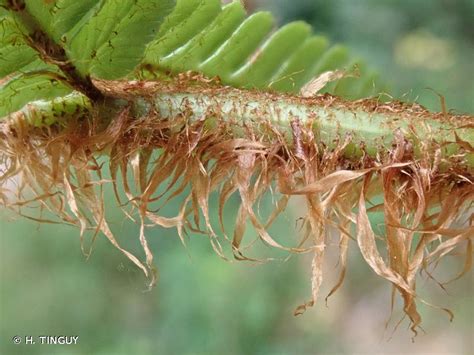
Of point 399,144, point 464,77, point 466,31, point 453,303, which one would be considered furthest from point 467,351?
point 399,144

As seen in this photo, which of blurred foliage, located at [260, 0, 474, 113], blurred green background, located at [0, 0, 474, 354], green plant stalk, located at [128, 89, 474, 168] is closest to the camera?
green plant stalk, located at [128, 89, 474, 168]

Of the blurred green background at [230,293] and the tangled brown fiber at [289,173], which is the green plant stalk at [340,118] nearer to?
the tangled brown fiber at [289,173]

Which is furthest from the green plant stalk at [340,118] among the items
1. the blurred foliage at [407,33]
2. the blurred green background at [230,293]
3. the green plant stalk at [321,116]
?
the blurred foliage at [407,33]

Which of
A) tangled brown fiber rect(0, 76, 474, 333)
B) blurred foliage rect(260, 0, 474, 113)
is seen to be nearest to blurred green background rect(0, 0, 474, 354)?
blurred foliage rect(260, 0, 474, 113)

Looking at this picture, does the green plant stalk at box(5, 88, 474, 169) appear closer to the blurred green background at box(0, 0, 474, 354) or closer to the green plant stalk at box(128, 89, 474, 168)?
the green plant stalk at box(128, 89, 474, 168)

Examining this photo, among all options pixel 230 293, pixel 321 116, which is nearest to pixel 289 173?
pixel 321 116

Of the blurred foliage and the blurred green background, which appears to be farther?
the blurred foliage

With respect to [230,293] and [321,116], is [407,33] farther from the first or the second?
[321,116]

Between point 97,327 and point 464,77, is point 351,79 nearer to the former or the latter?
point 97,327
